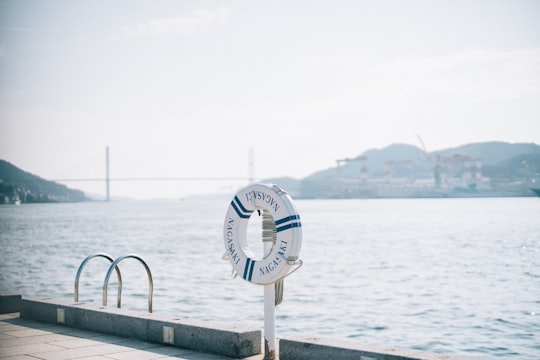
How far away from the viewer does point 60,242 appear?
47.3 metres

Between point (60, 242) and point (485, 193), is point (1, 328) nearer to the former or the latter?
point (60, 242)

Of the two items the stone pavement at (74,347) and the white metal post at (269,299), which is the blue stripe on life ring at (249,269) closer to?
the white metal post at (269,299)

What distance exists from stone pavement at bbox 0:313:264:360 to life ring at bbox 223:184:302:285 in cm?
69

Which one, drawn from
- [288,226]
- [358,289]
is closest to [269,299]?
[288,226]

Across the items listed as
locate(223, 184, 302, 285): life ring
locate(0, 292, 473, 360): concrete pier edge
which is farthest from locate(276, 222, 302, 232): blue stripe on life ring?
locate(0, 292, 473, 360): concrete pier edge

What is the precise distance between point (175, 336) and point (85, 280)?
62.0 feet

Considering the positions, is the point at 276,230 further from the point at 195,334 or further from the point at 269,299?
the point at 195,334

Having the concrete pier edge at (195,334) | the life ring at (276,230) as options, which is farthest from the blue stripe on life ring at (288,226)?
the concrete pier edge at (195,334)

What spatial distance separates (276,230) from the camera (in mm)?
5496

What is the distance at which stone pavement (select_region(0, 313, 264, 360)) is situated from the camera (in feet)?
18.4

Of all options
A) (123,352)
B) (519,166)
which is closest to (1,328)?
(123,352)

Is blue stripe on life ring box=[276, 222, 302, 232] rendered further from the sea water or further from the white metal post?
→ the sea water

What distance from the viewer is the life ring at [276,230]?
5348 mm

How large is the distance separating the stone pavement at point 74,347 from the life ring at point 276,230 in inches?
27.2
